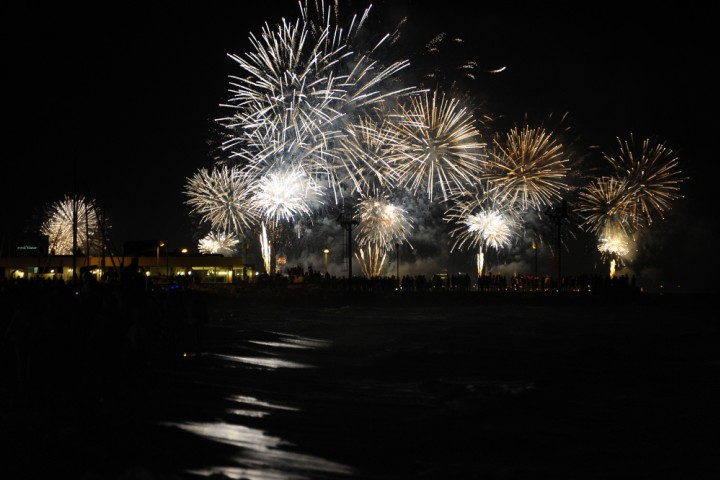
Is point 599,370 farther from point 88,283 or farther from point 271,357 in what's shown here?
point 88,283

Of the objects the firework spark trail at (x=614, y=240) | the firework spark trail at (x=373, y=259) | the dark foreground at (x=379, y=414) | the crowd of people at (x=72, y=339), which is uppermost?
the firework spark trail at (x=614, y=240)

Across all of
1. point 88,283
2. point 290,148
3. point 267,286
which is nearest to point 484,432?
point 88,283

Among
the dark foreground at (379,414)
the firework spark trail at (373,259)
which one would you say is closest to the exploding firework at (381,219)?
the firework spark trail at (373,259)

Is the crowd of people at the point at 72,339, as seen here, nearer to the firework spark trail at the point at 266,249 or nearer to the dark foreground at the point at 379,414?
the dark foreground at the point at 379,414

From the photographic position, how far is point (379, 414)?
13688mm

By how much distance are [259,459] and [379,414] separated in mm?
4052

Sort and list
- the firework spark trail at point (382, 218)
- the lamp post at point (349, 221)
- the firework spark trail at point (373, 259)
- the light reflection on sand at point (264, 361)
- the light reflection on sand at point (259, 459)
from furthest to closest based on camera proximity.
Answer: the firework spark trail at point (373, 259)
the firework spark trail at point (382, 218)
the lamp post at point (349, 221)
the light reflection on sand at point (264, 361)
the light reflection on sand at point (259, 459)

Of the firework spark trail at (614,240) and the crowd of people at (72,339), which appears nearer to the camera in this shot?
the crowd of people at (72,339)

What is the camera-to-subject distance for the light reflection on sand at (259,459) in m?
9.25

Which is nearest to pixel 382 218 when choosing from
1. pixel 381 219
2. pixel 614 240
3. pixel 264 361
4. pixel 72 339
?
pixel 381 219

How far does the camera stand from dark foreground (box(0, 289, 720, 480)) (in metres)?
9.81

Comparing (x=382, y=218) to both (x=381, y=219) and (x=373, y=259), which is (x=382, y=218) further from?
(x=373, y=259)

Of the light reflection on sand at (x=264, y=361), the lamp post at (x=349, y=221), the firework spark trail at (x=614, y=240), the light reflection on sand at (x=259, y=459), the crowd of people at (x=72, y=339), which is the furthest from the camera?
the firework spark trail at (x=614, y=240)

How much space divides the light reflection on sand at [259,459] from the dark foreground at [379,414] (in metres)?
0.03
